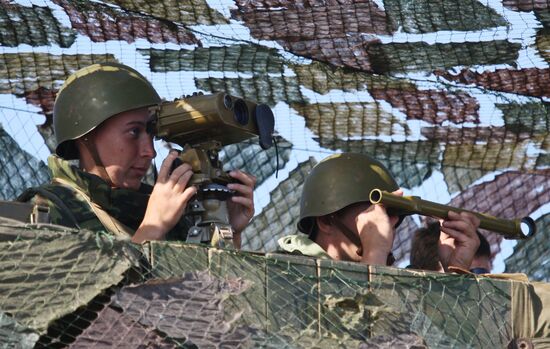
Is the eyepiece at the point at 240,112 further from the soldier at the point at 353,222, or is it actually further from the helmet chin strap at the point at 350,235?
the helmet chin strap at the point at 350,235

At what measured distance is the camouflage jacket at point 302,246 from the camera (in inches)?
292

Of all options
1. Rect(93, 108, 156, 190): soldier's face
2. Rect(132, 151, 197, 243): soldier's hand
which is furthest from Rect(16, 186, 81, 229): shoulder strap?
Rect(93, 108, 156, 190): soldier's face

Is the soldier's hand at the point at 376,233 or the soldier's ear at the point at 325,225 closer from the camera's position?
the soldier's hand at the point at 376,233

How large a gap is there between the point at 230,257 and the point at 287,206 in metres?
4.20

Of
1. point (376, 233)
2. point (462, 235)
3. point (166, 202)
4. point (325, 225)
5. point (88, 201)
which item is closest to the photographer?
point (166, 202)

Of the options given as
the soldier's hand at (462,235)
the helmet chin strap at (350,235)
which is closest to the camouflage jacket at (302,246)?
the helmet chin strap at (350,235)

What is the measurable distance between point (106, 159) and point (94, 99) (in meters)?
0.29

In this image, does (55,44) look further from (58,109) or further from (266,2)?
(58,109)

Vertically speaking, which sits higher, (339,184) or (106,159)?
(106,159)

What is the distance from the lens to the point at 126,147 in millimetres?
6922

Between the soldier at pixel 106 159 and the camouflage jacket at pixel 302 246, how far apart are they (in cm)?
61

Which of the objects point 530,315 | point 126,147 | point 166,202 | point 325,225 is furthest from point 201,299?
point 325,225

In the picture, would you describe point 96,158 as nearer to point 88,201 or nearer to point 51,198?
point 88,201

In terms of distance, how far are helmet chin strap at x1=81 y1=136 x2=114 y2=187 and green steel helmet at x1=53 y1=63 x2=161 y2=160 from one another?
0.05 meters
